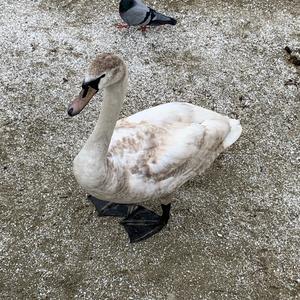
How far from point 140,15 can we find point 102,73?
2821 millimetres

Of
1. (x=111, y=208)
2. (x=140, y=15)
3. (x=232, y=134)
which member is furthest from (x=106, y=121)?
(x=140, y=15)

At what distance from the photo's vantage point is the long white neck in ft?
11.2

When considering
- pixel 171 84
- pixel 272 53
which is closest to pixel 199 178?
pixel 171 84

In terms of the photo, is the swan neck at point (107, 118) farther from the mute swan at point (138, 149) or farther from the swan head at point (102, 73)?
the swan head at point (102, 73)

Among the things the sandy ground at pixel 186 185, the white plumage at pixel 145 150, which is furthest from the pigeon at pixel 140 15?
the white plumage at pixel 145 150

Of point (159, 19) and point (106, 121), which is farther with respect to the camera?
point (159, 19)

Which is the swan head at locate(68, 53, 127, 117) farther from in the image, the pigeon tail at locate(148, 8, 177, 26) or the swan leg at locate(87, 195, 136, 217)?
the pigeon tail at locate(148, 8, 177, 26)

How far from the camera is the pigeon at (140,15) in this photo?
226 inches

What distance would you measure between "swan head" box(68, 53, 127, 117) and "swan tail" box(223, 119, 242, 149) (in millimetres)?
1406

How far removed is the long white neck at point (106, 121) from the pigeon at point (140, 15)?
2.56 metres

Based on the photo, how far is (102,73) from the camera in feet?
10.4

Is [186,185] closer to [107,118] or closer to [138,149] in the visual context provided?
[138,149]

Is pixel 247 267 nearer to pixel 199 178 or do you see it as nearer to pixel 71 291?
pixel 199 178


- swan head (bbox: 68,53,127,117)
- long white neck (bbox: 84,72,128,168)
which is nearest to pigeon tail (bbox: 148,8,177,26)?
long white neck (bbox: 84,72,128,168)
